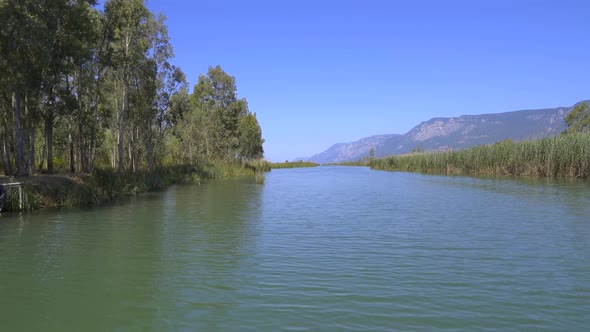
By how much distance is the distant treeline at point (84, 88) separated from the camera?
53.6 feet

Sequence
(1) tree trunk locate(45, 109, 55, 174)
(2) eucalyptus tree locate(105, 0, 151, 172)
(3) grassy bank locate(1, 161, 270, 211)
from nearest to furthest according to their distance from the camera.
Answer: (3) grassy bank locate(1, 161, 270, 211) → (1) tree trunk locate(45, 109, 55, 174) → (2) eucalyptus tree locate(105, 0, 151, 172)

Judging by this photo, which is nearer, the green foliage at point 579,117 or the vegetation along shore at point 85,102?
the vegetation along shore at point 85,102

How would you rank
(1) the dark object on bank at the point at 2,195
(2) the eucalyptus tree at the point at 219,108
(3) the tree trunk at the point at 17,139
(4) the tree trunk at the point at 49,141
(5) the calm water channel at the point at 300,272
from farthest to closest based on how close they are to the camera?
1. (2) the eucalyptus tree at the point at 219,108
2. (4) the tree trunk at the point at 49,141
3. (3) the tree trunk at the point at 17,139
4. (1) the dark object on bank at the point at 2,195
5. (5) the calm water channel at the point at 300,272

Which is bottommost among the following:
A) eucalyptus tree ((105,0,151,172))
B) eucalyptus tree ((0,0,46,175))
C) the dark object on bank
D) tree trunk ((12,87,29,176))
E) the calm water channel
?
the calm water channel

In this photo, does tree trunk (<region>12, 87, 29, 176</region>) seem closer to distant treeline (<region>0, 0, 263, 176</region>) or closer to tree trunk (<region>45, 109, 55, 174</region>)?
distant treeline (<region>0, 0, 263, 176</region>)

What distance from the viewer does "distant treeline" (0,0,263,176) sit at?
643 inches

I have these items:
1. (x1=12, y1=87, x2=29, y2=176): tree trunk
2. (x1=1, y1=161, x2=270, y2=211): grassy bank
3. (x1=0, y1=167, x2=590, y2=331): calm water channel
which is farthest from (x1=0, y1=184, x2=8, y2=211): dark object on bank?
(x1=12, y1=87, x2=29, y2=176): tree trunk

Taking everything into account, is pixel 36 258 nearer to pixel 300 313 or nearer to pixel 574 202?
pixel 300 313

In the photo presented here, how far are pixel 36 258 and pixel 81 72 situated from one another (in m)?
15.8

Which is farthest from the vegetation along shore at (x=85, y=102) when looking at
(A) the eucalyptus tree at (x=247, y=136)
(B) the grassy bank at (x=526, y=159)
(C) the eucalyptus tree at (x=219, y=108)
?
(B) the grassy bank at (x=526, y=159)

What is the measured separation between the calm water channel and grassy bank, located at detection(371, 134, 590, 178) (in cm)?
1633

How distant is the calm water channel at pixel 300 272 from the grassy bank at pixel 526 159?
53.6 feet

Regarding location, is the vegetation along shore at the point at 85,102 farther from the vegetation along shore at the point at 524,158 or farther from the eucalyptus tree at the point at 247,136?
the vegetation along shore at the point at 524,158

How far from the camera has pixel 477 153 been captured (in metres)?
37.0
